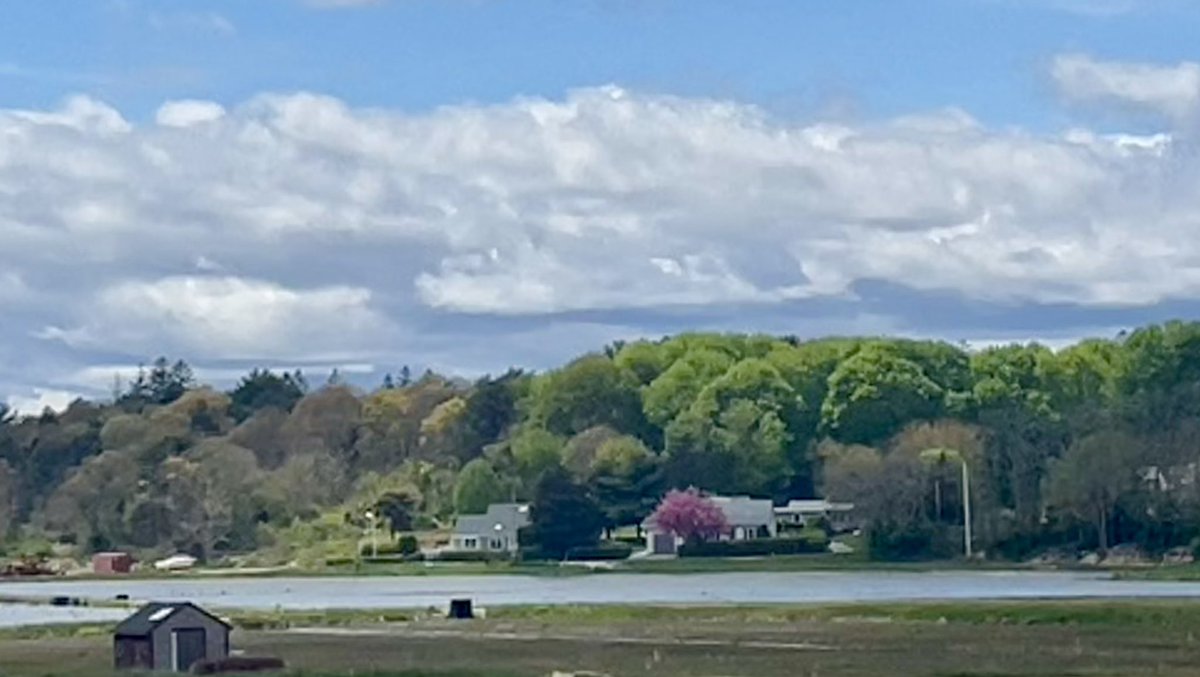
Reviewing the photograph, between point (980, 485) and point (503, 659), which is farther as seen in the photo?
point (980, 485)

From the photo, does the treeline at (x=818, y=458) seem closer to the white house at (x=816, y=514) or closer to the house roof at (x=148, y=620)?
the white house at (x=816, y=514)

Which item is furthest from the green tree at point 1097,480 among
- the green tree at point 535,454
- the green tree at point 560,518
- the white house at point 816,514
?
the green tree at point 535,454

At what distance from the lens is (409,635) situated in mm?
76250

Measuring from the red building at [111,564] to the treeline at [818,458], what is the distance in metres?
6.60

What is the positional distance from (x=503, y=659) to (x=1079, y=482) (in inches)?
2781

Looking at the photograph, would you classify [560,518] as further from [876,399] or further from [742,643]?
[742,643]

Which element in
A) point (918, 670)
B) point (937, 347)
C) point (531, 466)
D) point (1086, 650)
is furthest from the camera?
point (937, 347)

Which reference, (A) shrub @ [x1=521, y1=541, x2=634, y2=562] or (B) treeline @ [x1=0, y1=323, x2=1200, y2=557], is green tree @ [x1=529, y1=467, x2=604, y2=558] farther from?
(B) treeline @ [x1=0, y1=323, x2=1200, y2=557]

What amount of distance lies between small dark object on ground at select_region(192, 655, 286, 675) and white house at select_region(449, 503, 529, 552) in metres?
90.7

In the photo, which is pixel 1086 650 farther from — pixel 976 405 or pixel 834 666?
pixel 976 405

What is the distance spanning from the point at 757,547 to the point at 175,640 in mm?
86208

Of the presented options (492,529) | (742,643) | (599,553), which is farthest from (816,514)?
(742,643)

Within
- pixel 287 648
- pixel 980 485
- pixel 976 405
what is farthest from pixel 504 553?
pixel 287 648

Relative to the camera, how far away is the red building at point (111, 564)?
16488cm
